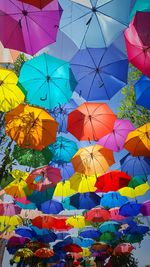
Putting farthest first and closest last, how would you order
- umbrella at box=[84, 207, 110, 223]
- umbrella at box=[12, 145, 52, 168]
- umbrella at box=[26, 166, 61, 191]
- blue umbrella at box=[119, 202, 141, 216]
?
umbrella at box=[84, 207, 110, 223]
blue umbrella at box=[119, 202, 141, 216]
umbrella at box=[26, 166, 61, 191]
umbrella at box=[12, 145, 52, 168]

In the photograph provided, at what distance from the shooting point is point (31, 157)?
9.10 m

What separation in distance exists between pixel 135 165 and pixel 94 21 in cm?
521

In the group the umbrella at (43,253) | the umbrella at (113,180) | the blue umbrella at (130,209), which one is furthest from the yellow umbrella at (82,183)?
the umbrella at (43,253)

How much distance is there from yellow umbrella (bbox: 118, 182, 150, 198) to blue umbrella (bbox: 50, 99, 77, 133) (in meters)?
4.03

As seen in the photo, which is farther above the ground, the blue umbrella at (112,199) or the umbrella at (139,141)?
the umbrella at (139,141)

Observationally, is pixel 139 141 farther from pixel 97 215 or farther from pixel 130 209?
pixel 97 215

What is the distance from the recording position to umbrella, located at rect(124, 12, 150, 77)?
4.79 metres

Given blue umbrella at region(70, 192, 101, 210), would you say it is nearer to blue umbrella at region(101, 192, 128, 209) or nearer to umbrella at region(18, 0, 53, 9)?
blue umbrella at region(101, 192, 128, 209)

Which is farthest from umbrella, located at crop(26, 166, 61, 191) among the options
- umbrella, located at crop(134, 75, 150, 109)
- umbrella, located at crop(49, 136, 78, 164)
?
umbrella, located at crop(134, 75, 150, 109)

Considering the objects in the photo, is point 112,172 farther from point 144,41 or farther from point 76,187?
point 144,41

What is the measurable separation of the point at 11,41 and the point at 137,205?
894cm

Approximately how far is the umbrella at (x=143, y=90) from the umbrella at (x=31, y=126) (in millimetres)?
2376

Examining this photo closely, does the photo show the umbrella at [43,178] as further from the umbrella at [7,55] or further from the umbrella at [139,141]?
the umbrella at [7,55]

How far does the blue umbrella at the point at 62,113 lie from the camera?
798 centimetres
